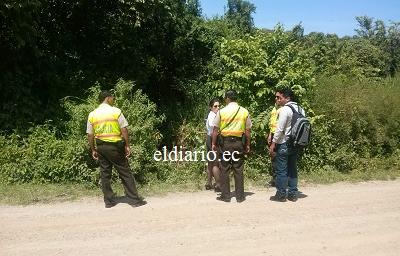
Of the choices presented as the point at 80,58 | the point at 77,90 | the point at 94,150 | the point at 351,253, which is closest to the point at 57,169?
the point at 94,150

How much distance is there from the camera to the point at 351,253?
526 centimetres

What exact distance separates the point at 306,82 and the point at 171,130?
3.52 meters

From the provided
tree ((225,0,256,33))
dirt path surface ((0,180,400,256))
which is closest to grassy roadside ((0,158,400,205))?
dirt path surface ((0,180,400,256))

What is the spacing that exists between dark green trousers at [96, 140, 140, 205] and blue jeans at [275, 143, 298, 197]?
7.94 feet

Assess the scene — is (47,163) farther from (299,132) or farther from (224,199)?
(299,132)

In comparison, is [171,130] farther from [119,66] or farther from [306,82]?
[306,82]

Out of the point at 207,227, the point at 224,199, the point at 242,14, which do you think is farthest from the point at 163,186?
the point at 242,14

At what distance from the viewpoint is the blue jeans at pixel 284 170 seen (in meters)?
7.66

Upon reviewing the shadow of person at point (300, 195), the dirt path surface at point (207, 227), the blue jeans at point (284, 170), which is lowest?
the dirt path surface at point (207, 227)

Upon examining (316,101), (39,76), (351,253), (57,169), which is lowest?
(351,253)

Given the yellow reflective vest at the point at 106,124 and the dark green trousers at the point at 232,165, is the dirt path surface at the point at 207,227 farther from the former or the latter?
the yellow reflective vest at the point at 106,124

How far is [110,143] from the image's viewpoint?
718 centimetres

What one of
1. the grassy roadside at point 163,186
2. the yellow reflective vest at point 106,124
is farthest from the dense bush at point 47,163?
the yellow reflective vest at point 106,124

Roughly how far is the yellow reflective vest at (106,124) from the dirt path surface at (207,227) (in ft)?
3.72
